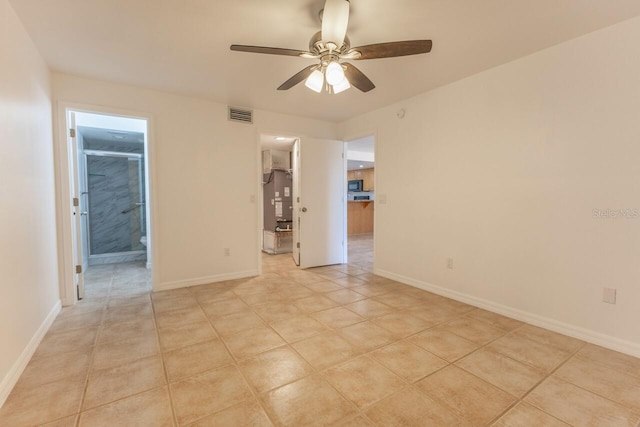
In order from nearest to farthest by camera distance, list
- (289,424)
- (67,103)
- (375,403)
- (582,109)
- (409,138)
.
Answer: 1. (289,424)
2. (375,403)
3. (582,109)
4. (67,103)
5. (409,138)

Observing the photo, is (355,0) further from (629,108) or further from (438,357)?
(438,357)

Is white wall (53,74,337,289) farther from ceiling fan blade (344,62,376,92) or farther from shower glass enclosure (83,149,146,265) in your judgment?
shower glass enclosure (83,149,146,265)

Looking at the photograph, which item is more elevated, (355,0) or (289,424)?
(355,0)

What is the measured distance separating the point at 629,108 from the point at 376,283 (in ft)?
9.12

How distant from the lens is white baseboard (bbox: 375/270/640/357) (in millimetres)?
2055

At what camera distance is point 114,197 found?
5.27 m

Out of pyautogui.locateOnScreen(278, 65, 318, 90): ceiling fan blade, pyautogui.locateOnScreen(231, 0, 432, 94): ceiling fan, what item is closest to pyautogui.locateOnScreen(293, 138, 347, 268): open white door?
pyautogui.locateOnScreen(278, 65, 318, 90): ceiling fan blade

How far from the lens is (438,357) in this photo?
1964 mm

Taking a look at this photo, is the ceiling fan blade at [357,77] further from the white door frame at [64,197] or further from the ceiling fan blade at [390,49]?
the white door frame at [64,197]

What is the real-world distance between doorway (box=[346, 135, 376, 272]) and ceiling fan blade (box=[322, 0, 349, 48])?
2651mm

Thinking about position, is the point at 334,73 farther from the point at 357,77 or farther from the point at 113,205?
the point at 113,205

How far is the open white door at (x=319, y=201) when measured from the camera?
4410mm

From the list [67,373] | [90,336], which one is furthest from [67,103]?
[67,373]

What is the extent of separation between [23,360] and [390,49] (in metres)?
3.13
